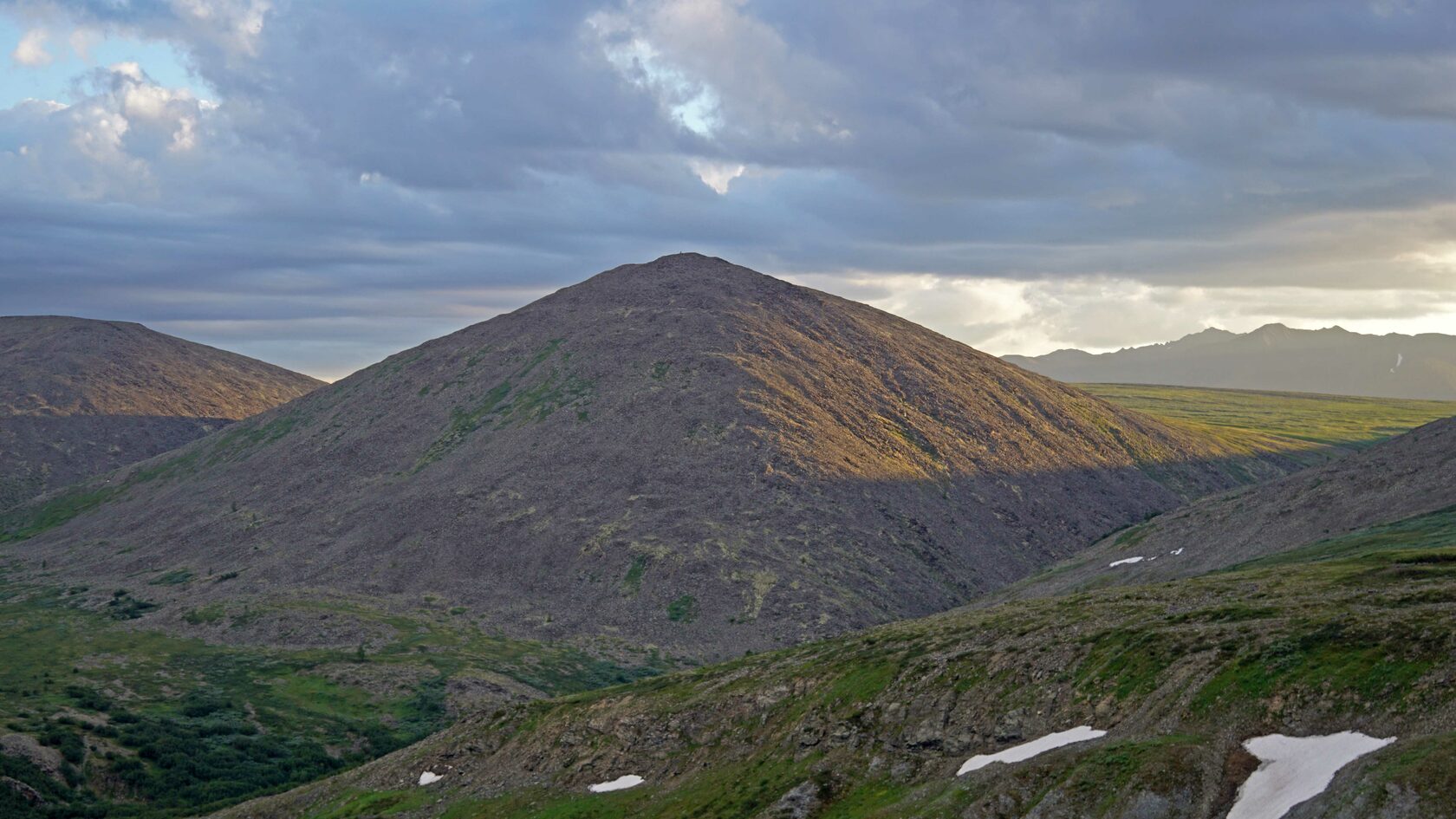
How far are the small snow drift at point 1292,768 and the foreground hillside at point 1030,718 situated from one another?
447 millimetres

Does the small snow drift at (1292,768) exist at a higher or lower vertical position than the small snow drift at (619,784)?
higher

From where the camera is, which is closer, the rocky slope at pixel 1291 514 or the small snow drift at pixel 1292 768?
the small snow drift at pixel 1292 768

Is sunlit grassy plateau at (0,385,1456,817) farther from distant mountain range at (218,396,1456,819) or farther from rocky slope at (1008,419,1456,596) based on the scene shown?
rocky slope at (1008,419,1456,596)

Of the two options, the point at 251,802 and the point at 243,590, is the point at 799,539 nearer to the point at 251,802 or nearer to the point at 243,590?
the point at 243,590

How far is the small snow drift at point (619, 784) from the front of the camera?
6116cm

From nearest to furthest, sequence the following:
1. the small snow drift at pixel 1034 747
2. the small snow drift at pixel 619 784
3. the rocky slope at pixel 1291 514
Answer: the small snow drift at pixel 1034 747
the small snow drift at pixel 619 784
the rocky slope at pixel 1291 514

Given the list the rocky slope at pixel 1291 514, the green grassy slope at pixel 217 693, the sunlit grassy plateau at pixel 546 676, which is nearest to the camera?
the sunlit grassy plateau at pixel 546 676

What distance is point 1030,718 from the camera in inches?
1938

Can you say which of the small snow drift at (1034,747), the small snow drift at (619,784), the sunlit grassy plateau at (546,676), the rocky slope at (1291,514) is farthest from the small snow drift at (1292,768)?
the rocky slope at (1291,514)

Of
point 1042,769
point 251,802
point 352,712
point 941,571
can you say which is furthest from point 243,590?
point 1042,769

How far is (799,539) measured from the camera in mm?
156250

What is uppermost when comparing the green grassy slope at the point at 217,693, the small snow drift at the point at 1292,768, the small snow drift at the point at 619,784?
the small snow drift at the point at 1292,768

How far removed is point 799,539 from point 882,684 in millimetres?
97111

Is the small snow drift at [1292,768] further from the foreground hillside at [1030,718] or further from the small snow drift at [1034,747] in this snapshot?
the small snow drift at [1034,747]
